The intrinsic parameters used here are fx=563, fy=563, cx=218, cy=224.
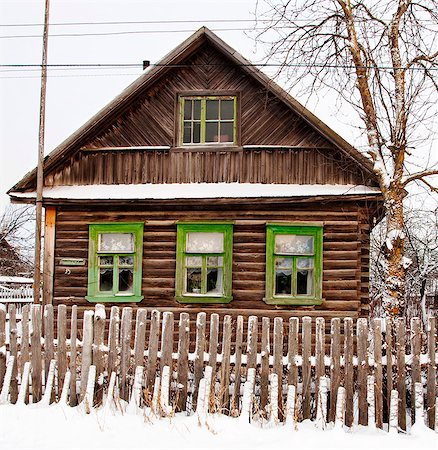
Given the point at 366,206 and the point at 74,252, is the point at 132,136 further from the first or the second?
the point at 366,206

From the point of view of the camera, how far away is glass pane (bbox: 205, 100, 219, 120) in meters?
12.5

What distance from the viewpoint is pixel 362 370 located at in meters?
7.20

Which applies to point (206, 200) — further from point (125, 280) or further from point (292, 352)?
point (292, 352)

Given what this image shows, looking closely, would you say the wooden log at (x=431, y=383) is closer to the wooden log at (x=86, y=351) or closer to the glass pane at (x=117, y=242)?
the wooden log at (x=86, y=351)

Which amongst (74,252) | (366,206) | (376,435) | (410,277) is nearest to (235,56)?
(366,206)

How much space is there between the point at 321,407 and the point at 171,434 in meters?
1.86

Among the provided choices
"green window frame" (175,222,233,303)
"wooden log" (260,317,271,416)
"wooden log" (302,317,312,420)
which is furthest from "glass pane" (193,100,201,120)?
"wooden log" (302,317,312,420)

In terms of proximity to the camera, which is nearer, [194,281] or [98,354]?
[98,354]

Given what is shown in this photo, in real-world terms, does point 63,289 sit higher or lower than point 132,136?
lower

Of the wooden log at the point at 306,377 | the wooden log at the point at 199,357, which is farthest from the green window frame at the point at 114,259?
the wooden log at the point at 306,377

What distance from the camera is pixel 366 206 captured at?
11680mm

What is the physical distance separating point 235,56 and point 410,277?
17.4 metres

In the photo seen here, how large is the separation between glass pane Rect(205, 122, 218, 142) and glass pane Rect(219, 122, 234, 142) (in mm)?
133

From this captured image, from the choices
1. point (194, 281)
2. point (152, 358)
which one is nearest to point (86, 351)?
point (152, 358)
